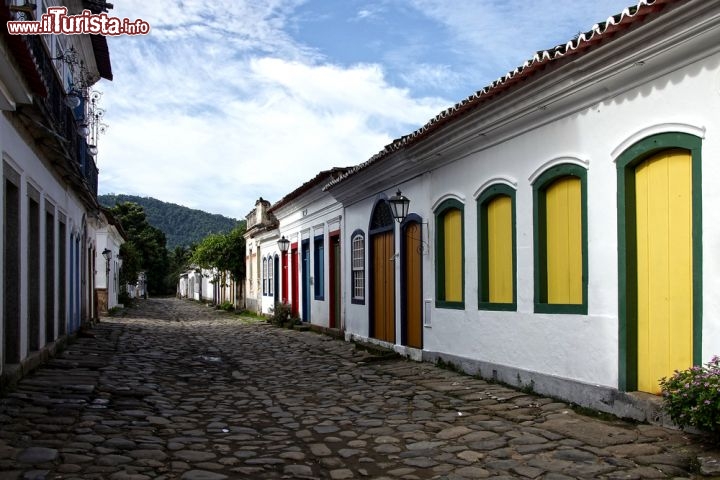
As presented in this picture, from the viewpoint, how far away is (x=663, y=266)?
20.9 feet

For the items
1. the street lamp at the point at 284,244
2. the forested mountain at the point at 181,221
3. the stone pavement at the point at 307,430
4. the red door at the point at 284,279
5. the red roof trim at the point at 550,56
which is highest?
the forested mountain at the point at 181,221

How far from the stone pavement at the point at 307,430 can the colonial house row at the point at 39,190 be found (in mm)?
937

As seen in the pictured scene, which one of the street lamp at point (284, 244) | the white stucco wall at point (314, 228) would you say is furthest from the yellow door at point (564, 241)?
the street lamp at point (284, 244)

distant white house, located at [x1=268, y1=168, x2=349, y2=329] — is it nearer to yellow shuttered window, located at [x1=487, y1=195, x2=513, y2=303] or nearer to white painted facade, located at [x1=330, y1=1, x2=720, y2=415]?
white painted facade, located at [x1=330, y1=1, x2=720, y2=415]

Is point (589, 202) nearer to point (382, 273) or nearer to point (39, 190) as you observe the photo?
point (382, 273)

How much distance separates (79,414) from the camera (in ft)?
23.4

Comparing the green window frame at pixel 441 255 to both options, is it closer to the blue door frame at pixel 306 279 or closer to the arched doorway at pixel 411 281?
the arched doorway at pixel 411 281

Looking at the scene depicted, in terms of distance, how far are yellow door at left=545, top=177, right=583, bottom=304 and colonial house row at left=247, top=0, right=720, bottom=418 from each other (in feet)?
0.07

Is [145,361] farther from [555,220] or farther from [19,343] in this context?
[555,220]

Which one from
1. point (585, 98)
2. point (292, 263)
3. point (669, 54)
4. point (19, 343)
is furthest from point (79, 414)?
point (292, 263)

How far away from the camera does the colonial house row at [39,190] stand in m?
7.78

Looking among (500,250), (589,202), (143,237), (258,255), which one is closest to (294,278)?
(258,255)

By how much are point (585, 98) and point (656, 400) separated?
9.90 ft

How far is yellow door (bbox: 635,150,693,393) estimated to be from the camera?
610 cm
